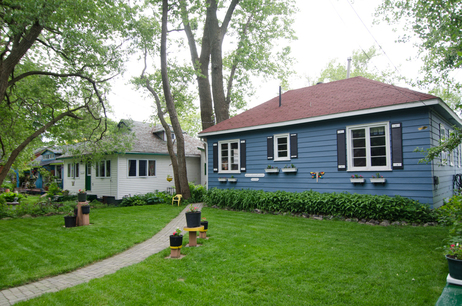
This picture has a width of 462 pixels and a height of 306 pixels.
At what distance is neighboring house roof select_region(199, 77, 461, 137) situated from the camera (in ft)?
28.4

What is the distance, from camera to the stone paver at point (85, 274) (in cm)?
412

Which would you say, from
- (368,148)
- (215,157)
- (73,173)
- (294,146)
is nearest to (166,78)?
(215,157)

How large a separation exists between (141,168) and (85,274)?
13.7 m

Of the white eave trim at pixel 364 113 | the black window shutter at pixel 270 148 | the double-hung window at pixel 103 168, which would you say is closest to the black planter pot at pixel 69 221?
the white eave trim at pixel 364 113

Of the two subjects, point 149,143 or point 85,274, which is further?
point 149,143

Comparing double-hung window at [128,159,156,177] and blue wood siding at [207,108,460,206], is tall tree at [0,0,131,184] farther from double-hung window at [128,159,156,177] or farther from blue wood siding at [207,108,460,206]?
blue wood siding at [207,108,460,206]

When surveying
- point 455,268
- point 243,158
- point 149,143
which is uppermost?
point 149,143

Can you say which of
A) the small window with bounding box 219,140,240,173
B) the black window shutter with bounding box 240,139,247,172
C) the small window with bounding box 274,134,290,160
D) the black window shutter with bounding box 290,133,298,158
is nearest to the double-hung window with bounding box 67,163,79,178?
the small window with bounding box 219,140,240,173

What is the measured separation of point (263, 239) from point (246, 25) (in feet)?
53.7

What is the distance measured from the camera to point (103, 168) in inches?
730

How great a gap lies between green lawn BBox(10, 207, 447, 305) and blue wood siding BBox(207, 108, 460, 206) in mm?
1875

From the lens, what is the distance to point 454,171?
11.4m

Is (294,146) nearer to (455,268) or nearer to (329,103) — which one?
(329,103)

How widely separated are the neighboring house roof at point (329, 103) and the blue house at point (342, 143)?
0.03 m
